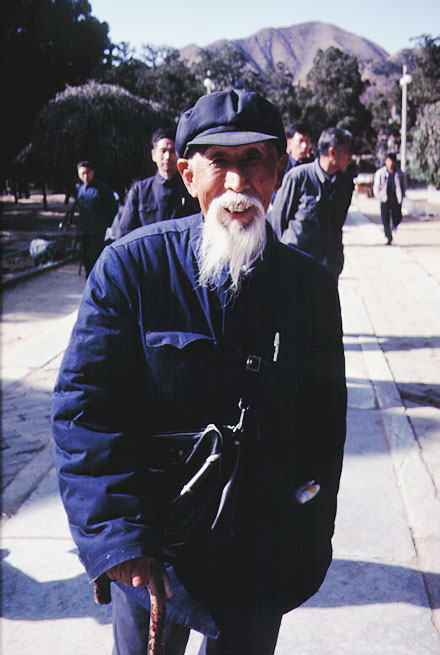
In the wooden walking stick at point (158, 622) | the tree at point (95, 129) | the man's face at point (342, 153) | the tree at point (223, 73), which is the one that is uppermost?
the tree at point (223, 73)

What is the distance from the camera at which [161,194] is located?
5289 mm

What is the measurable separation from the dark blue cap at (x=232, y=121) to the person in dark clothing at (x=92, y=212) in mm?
7175

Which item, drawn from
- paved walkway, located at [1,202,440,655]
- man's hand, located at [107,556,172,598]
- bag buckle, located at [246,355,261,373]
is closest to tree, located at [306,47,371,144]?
paved walkway, located at [1,202,440,655]

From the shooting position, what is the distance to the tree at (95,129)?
796 inches

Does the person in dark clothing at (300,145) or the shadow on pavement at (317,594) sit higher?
the person in dark clothing at (300,145)

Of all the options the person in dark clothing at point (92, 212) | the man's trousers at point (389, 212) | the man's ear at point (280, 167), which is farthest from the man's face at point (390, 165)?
the man's ear at point (280, 167)

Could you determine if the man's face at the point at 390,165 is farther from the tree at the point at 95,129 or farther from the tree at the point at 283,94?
the tree at the point at 283,94

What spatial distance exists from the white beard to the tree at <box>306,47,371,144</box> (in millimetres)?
59860

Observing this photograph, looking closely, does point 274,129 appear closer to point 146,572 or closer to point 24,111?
point 146,572

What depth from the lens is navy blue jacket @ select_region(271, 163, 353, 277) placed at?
5.52 metres

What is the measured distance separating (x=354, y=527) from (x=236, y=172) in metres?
2.35

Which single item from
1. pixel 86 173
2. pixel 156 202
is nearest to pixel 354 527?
pixel 156 202

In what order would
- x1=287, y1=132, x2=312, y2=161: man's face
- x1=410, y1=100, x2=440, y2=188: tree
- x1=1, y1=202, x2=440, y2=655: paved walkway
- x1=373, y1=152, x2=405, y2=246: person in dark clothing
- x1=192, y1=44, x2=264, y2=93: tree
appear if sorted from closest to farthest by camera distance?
x1=1, y1=202, x2=440, y2=655: paved walkway, x1=287, y1=132, x2=312, y2=161: man's face, x1=373, y1=152, x2=405, y2=246: person in dark clothing, x1=410, y1=100, x2=440, y2=188: tree, x1=192, y1=44, x2=264, y2=93: tree

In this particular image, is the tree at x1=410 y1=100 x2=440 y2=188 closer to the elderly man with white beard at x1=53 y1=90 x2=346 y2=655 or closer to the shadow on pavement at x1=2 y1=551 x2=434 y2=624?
the shadow on pavement at x1=2 y1=551 x2=434 y2=624
